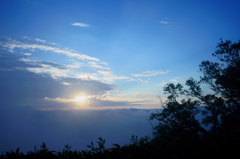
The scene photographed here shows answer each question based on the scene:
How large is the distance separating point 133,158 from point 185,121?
1520cm

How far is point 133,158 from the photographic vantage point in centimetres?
386

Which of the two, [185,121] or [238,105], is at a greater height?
[238,105]

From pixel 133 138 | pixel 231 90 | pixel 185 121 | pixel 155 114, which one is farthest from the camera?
pixel 155 114

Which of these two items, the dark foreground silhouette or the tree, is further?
the tree

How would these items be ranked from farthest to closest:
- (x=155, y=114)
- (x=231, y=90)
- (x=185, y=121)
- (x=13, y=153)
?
1. (x=155, y=114)
2. (x=185, y=121)
3. (x=231, y=90)
4. (x=13, y=153)

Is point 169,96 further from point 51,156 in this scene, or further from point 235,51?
point 51,156

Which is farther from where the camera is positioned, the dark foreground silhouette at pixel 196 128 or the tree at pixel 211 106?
the tree at pixel 211 106

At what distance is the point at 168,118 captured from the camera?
672 inches

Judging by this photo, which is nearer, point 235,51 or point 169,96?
point 235,51

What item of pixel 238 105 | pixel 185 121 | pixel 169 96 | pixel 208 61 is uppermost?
pixel 208 61

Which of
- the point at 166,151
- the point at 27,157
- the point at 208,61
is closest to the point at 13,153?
the point at 27,157

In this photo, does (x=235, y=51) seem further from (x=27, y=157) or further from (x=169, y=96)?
(x=27, y=157)

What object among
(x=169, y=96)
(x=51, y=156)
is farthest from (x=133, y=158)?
(x=169, y=96)

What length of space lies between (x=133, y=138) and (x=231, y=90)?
14.4 meters
